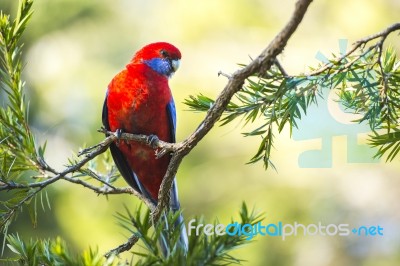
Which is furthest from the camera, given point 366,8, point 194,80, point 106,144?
point 366,8

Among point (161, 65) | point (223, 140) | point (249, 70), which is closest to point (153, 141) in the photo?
point (249, 70)

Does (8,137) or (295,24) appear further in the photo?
(8,137)

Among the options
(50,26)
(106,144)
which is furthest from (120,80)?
(50,26)

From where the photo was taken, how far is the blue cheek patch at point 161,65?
6.88 ft

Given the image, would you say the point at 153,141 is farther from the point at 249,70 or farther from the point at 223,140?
the point at 223,140

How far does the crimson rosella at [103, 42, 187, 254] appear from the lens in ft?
6.35

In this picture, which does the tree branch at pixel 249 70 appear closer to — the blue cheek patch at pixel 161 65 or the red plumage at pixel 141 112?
the red plumage at pixel 141 112

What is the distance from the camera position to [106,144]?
125 centimetres

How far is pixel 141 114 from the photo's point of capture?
193cm

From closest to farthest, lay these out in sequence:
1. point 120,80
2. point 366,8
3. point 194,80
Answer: point 120,80 < point 194,80 < point 366,8

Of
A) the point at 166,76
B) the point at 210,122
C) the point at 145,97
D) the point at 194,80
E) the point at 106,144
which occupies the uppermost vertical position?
the point at 194,80

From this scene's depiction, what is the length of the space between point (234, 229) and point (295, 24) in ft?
0.80

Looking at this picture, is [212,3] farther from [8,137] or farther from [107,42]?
[8,137]

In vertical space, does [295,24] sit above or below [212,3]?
below
